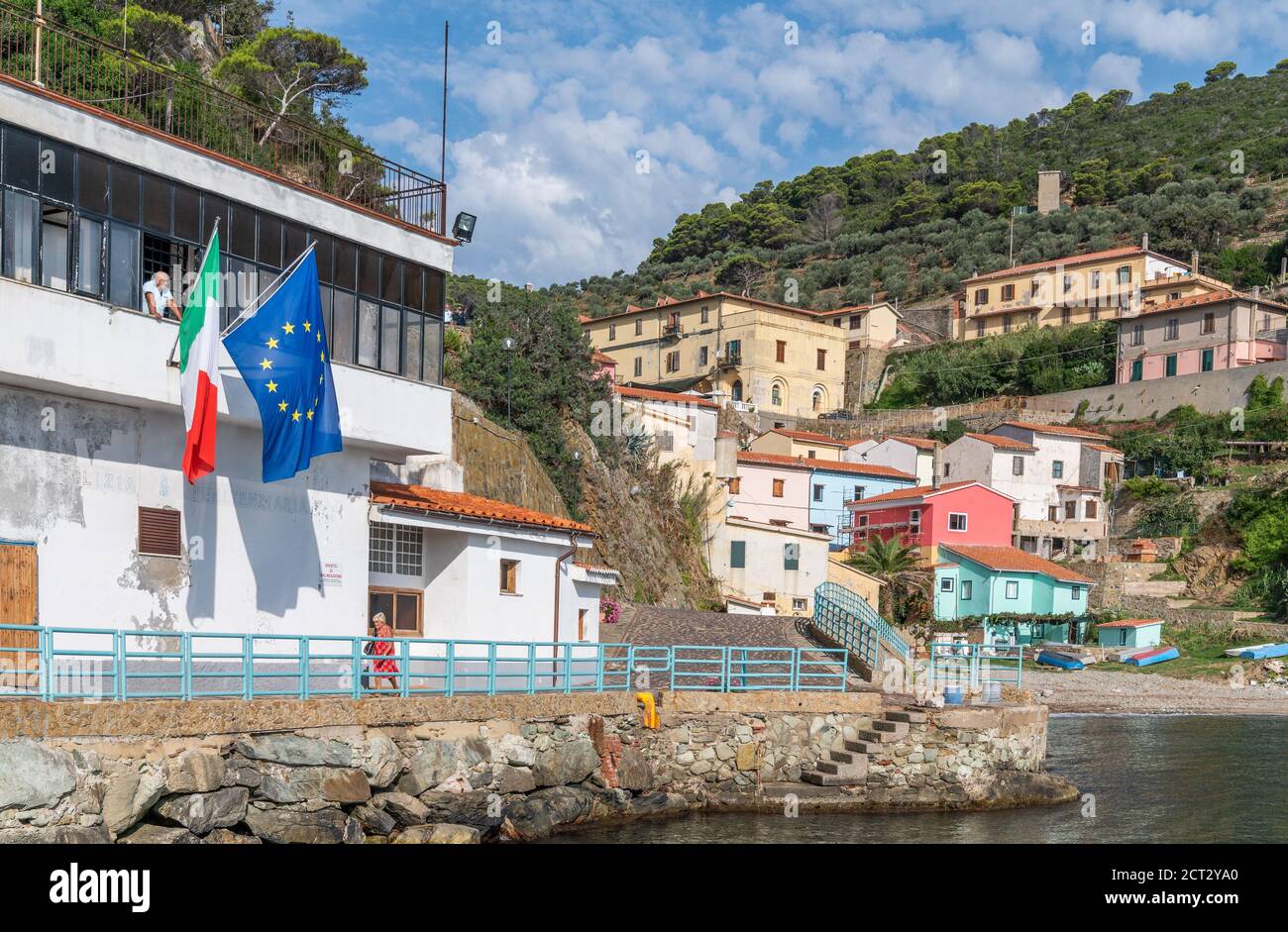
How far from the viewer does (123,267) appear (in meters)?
21.9

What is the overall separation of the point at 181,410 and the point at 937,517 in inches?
2133

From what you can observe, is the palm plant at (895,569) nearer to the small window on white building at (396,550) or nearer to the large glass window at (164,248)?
the small window on white building at (396,550)

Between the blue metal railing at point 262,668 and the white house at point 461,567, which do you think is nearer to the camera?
the blue metal railing at point 262,668

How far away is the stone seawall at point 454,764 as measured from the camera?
682 inches

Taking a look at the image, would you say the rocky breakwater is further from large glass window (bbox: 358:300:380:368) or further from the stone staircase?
large glass window (bbox: 358:300:380:368)

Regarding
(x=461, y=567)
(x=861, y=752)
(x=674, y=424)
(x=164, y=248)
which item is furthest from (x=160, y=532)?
(x=674, y=424)

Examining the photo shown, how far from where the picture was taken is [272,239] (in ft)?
80.6

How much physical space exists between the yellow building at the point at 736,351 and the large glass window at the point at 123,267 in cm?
7155

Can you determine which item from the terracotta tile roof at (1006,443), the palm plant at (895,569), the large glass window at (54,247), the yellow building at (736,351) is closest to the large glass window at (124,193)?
the large glass window at (54,247)

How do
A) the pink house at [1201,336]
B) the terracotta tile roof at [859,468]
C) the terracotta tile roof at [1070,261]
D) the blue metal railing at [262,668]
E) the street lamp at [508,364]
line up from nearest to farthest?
the blue metal railing at [262,668]
the street lamp at [508,364]
the terracotta tile roof at [859,468]
the pink house at [1201,336]
the terracotta tile roof at [1070,261]

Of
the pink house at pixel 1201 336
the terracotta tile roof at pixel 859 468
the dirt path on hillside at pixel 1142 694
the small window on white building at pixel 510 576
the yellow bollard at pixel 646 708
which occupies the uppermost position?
the pink house at pixel 1201 336

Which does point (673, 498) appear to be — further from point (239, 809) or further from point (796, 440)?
point (239, 809)

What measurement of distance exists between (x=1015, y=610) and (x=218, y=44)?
44.8 metres

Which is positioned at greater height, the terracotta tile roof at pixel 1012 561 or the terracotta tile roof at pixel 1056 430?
the terracotta tile roof at pixel 1056 430
